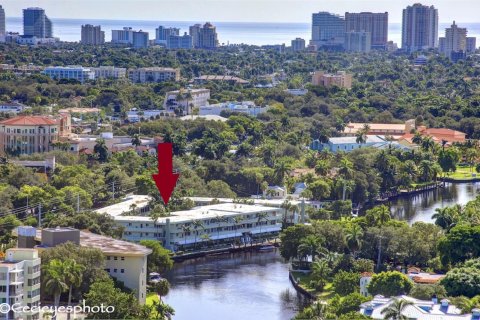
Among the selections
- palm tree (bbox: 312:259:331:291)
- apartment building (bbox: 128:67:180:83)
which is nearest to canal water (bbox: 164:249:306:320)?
palm tree (bbox: 312:259:331:291)

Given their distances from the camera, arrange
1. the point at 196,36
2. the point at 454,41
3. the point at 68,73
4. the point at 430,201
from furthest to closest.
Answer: the point at 196,36 → the point at 454,41 → the point at 68,73 → the point at 430,201

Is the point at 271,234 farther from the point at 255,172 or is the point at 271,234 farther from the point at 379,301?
the point at 379,301

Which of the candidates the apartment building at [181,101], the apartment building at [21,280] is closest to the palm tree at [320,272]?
the apartment building at [21,280]

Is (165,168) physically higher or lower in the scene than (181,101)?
lower

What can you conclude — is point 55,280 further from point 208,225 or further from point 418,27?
point 418,27

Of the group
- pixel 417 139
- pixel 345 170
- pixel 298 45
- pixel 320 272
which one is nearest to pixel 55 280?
pixel 320 272

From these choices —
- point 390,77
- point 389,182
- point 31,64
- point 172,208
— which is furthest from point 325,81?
point 172,208

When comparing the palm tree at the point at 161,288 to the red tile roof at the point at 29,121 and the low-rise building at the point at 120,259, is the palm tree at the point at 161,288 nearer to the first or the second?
the low-rise building at the point at 120,259

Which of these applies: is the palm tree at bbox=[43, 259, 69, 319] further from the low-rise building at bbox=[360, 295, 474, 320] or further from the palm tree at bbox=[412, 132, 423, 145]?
the palm tree at bbox=[412, 132, 423, 145]
